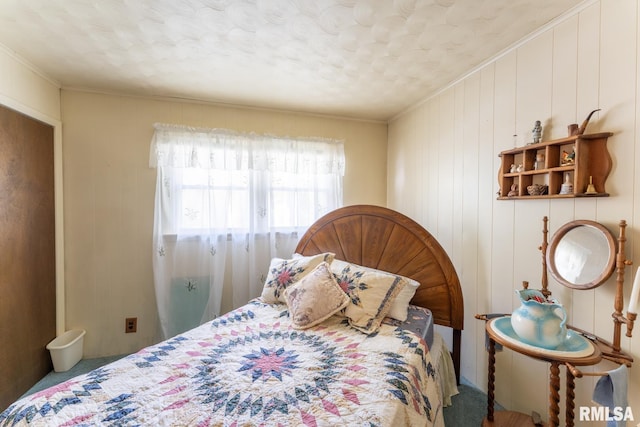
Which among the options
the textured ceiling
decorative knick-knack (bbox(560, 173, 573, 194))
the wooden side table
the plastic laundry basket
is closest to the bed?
the wooden side table

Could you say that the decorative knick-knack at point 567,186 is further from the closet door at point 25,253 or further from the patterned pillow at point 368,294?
the closet door at point 25,253

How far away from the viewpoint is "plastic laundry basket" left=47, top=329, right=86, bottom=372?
7.01 feet

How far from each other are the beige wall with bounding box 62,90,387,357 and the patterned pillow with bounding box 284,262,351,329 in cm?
157

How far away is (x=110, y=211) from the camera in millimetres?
2430

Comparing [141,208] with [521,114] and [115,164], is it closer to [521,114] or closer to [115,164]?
[115,164]

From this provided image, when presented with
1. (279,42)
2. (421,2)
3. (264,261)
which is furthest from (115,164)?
(421,2)

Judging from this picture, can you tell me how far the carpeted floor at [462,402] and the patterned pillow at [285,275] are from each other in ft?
4.27

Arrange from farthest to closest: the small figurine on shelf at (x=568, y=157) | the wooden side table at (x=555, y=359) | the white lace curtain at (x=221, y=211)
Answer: the white lace curtain at (x=221, y=211), the small figurine on shelf at (x=568, y=157), the wooden side table at (x=555, y=359)

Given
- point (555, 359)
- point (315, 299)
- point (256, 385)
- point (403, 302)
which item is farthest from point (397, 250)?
point (256, 385)

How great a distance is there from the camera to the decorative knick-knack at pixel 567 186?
139cm

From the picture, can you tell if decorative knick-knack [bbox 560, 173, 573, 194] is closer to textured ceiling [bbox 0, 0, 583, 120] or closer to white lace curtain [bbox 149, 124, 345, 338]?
textured ceiling [bbox 0, 0, 583, 120]

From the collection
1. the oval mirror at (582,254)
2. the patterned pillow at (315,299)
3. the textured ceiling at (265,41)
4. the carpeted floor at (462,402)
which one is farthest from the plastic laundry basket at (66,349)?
the oval mirror at (582,254)

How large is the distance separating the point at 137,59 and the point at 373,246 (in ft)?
7.32

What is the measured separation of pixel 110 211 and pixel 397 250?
8.33 feet
